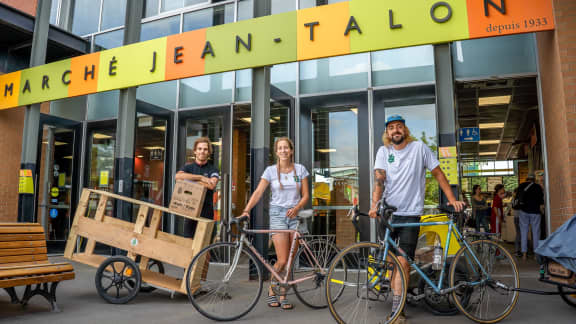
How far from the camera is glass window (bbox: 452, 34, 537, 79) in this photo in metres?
6.16

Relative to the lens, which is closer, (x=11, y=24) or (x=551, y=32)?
(x=551, y=32)

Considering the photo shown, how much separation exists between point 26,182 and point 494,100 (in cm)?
943

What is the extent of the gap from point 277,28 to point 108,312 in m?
3.87

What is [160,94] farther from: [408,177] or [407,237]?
[407,237]

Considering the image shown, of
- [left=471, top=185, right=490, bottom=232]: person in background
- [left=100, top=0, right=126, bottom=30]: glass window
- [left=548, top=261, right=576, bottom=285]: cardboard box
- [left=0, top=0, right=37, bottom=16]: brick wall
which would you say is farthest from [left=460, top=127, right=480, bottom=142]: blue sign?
[left=0, top=0, right=37, bottom=16]: brick wall

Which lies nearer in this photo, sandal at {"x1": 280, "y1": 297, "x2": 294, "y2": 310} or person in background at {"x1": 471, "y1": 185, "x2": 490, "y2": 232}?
sandal at {"x1": 280, "y1": 297, "x2": 294, "y2": 310}

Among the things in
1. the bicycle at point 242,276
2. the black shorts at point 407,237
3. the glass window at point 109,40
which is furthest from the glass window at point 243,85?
the black shorts at point 407,237

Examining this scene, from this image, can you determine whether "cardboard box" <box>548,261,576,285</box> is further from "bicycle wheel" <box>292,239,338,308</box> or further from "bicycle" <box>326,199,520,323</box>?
"bicycle wheel" <box>292,239,338,308</box>

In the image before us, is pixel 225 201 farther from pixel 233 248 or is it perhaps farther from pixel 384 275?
pixel 384 275

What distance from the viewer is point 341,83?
23.3 ft

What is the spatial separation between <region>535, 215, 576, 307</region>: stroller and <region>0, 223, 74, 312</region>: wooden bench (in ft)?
14.1

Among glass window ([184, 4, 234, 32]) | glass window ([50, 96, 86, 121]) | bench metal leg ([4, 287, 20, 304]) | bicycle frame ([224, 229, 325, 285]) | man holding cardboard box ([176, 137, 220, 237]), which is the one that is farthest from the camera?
glass window ([50, 96, 86, 121])

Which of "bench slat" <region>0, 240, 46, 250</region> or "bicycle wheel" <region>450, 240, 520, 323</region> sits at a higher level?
"bench slat" <region>0, 240, 46, 250</region>

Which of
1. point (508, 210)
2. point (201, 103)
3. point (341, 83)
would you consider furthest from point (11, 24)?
point (508, 210)
